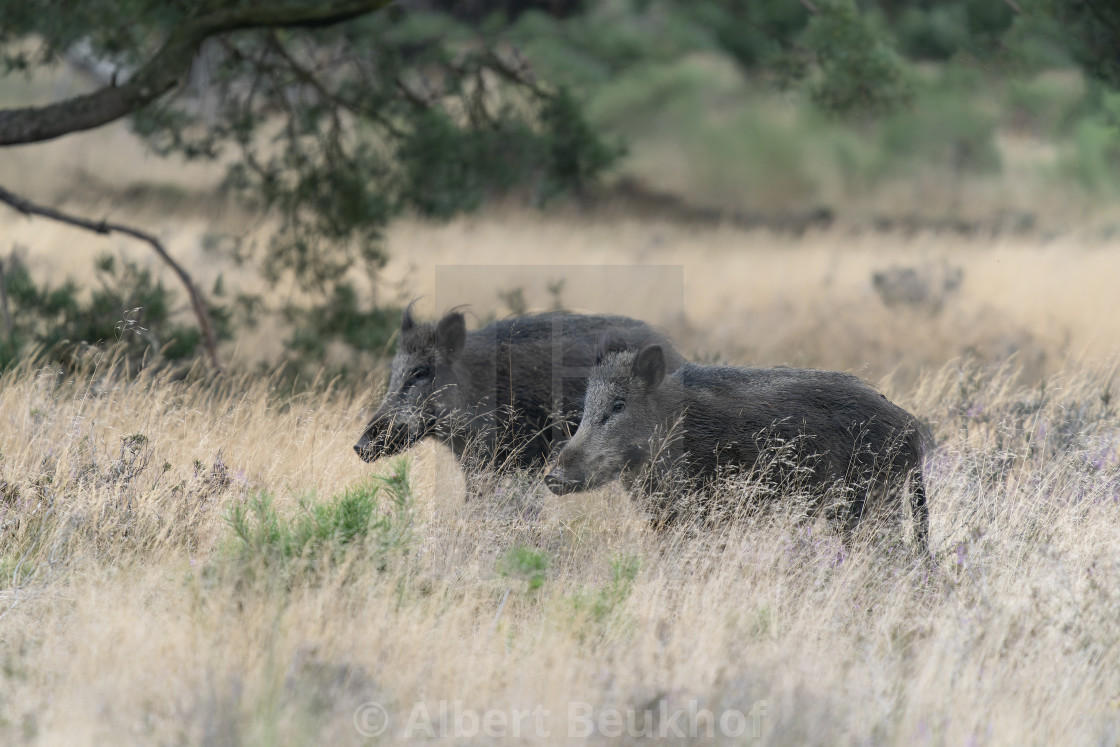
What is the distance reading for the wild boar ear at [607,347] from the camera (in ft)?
17.3

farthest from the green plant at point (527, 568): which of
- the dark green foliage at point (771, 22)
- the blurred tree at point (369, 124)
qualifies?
the dark green foliage at point (771, 22)

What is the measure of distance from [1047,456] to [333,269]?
5699 mm

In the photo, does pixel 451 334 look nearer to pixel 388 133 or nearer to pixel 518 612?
pixel 518 612

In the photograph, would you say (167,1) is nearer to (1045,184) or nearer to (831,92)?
(831,92)

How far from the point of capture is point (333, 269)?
358 inches

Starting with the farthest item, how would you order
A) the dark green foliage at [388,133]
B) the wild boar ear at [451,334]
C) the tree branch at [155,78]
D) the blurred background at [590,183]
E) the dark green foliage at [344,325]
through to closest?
the dark green foliage at [344,325] → the dark green foliage at [388,133] → the blurred background at [590,183] → the tree branch at [155,78] → the wild boar ear at [451,334]

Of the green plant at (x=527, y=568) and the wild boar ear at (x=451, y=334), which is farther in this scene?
the wild boar ear at (x=451, y=334)

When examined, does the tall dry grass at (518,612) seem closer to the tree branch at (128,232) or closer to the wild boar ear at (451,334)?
the wild boar ear at (451,334)

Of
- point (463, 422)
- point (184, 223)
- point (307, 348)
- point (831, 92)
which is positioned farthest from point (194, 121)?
point (184, 223)

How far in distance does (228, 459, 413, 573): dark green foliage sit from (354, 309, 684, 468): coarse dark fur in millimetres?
829

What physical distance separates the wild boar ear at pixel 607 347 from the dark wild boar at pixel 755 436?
0.17 ft
